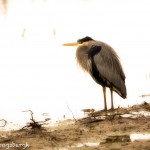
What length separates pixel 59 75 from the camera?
34.0 ft

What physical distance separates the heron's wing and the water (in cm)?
45

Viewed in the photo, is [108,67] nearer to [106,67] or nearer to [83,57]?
[106,67]

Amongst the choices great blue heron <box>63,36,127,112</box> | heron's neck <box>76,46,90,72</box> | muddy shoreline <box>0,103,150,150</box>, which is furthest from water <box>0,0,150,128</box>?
muddy shoreline <box>0,103,150,150</box>

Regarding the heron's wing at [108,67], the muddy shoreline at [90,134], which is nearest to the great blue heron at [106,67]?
the heron's wing at [108,67]

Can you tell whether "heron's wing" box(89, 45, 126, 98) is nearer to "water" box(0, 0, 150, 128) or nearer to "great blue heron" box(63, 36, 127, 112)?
"great blue heron" box(63, 36, 127, 112)

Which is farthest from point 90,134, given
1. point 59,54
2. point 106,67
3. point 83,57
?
point 59,54

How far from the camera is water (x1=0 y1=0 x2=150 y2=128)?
8266 millimetres

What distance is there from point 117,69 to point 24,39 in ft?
25.0

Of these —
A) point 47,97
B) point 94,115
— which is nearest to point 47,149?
point 94,115

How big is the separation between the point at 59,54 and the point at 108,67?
4.81 metres

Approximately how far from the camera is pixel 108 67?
310 inches

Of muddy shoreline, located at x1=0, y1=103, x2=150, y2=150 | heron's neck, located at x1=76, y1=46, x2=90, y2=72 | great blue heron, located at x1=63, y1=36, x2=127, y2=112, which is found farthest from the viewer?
heron's neck, located at x1=76, y1=46, x2=90, y2=72

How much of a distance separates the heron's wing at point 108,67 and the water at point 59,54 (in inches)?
17.7

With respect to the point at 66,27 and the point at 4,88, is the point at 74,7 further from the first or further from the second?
the point at 4,88
